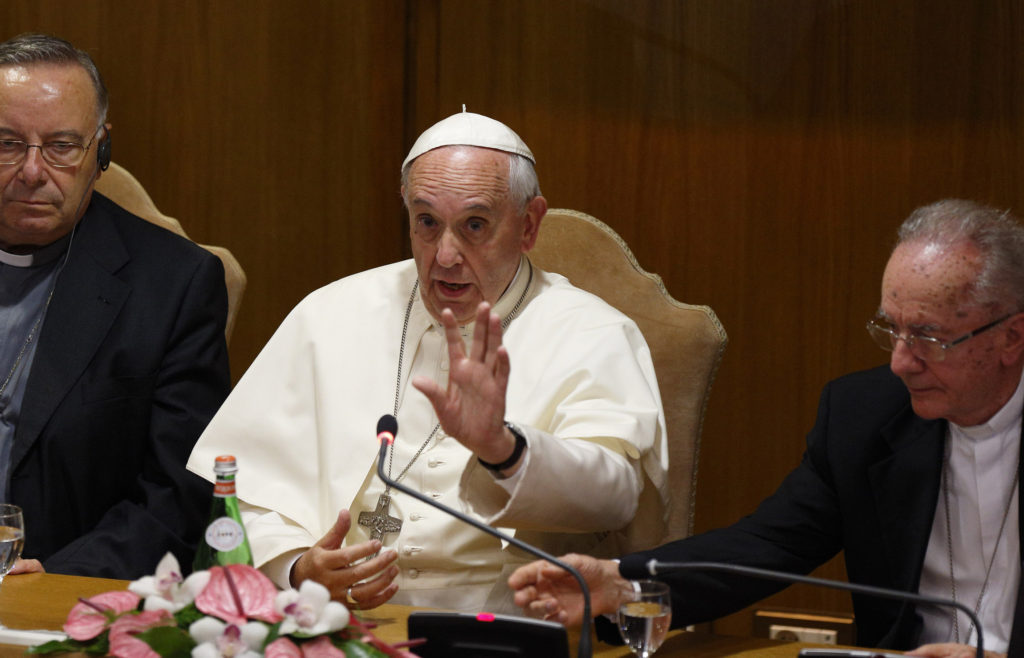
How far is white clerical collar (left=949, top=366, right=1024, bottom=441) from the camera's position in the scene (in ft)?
8.60

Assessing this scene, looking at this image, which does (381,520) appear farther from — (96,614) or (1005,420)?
(1005,420)

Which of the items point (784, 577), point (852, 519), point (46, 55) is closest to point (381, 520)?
point (852, 519)

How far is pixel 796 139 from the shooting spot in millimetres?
4312

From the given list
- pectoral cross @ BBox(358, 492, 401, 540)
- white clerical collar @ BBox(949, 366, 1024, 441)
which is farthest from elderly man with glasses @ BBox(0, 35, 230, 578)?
white clerical collar @ BBox(949, 366, 1024, 441)

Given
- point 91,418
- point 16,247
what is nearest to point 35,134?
point 16,247

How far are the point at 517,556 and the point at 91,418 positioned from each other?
1170 millimetres

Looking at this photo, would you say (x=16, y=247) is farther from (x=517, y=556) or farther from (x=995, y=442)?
(x=995, y=442)

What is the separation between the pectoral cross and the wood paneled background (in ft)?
5.98

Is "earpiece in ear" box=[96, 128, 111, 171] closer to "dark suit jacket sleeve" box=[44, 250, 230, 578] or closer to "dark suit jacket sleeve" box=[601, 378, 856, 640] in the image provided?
"dark suit jacket sleeve" box=[44, 250, 230, 578]

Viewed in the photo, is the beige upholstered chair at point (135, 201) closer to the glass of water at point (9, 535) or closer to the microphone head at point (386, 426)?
the glass of water at point (9, 535)

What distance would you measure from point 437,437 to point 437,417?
42cm

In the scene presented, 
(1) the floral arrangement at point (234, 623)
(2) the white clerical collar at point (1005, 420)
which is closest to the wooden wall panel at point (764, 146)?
(2) the white clerical collar at point (1005, 420)

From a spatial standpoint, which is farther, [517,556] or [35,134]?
[35,134]

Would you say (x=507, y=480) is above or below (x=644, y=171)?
below
